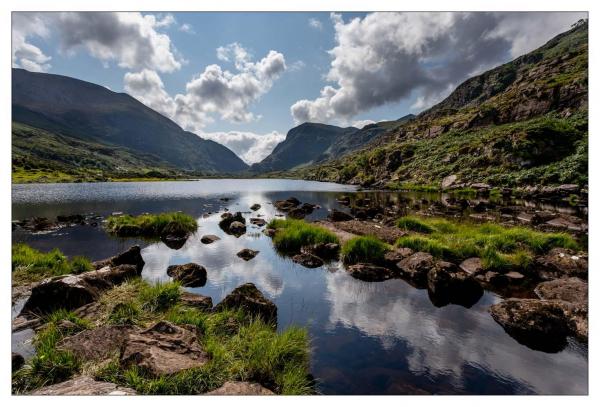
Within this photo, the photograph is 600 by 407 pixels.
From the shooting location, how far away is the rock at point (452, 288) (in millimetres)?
14359

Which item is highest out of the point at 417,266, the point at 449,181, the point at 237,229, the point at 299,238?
the point at 449,181

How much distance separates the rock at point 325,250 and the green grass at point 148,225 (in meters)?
16.8

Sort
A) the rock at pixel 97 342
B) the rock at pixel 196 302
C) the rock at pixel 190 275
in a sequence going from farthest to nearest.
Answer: the rock at pixel 190 275 → the rock at pixel 196 302 → the rock at pixel 97 342

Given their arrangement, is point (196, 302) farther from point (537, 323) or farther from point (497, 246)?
point (497, 246)

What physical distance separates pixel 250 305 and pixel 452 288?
1066cm

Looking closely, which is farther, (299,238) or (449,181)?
(449,181)

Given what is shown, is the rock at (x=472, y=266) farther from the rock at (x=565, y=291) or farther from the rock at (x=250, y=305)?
the rock at (x=250, y=305)

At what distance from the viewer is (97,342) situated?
8227 millimetres

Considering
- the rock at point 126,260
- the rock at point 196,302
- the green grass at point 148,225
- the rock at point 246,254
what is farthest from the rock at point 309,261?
the green grass at point 148,225

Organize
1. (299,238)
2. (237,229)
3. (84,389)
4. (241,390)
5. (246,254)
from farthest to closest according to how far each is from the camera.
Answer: (237,229)
(299,238)
(246,254)
(241,390)
(84,389)

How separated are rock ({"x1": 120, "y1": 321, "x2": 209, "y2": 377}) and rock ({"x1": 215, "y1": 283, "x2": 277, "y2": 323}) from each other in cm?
302

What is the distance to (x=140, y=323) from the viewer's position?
396 inches

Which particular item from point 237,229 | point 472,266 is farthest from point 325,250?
point 237,229

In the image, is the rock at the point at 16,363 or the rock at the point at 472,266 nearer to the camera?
the rock at the point at 16,363
